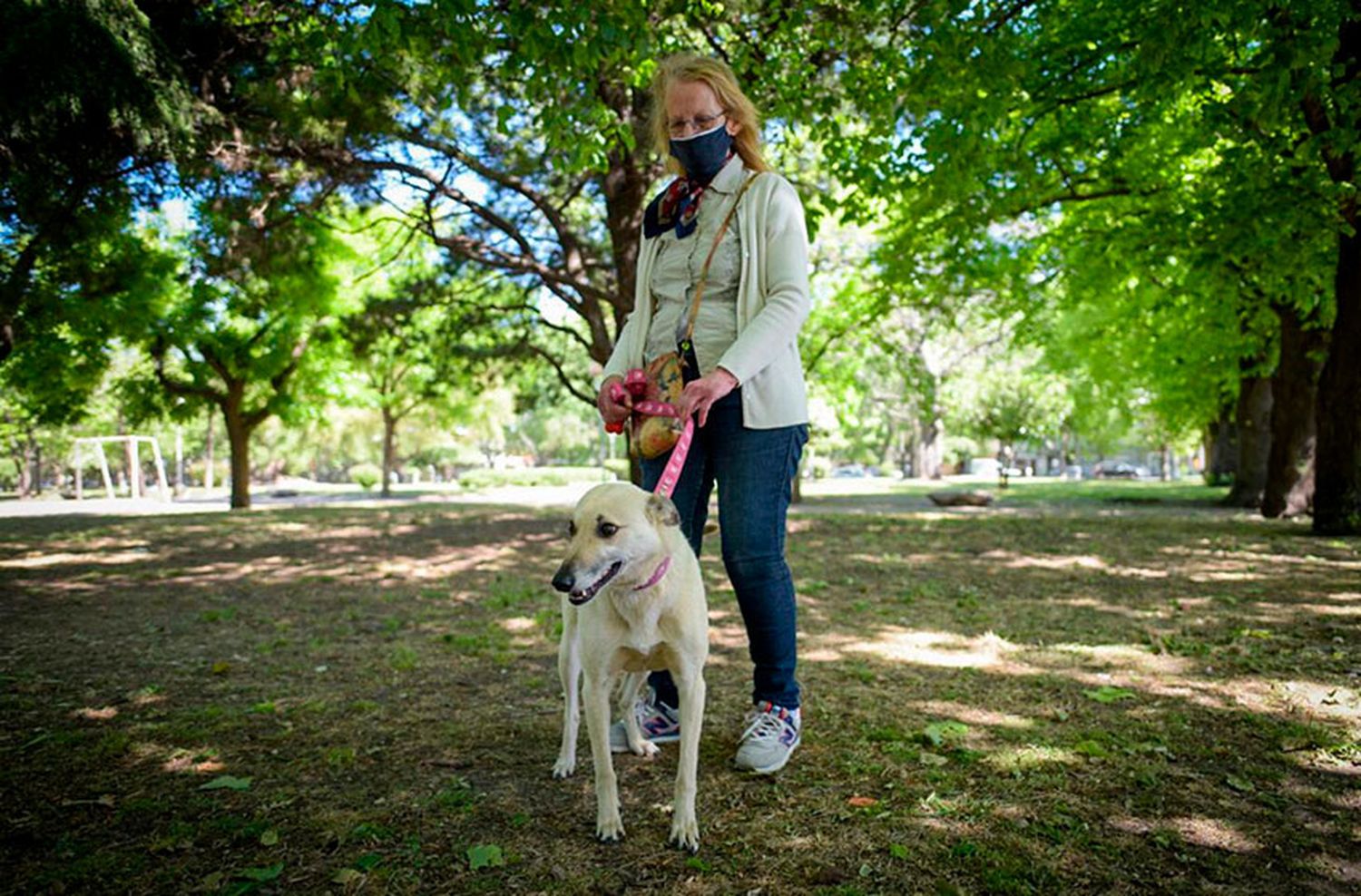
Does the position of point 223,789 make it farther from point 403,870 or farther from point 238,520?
point 238,520

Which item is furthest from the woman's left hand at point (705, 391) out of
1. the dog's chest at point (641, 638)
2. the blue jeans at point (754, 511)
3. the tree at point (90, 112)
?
the tree at point (90, 112)

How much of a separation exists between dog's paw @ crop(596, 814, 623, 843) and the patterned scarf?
204 centimetres

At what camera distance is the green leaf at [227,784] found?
9.57ft

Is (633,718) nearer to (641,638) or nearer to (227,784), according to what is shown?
(641,638)

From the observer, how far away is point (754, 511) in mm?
2982

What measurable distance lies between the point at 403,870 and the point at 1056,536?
10325 mm

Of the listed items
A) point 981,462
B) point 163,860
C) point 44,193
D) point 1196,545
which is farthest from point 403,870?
point 981,462

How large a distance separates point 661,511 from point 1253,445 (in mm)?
17869

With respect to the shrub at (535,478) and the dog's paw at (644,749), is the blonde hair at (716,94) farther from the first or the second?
the shrub at (535,478)

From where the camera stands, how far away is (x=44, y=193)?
7332 mm

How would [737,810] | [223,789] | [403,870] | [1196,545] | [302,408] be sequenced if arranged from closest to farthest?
1. [403,870]
2. [737,810]
3. [223,789]
4. [1196,545]
5. [302,408]

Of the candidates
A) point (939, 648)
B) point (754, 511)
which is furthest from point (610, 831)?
point (939, 648)

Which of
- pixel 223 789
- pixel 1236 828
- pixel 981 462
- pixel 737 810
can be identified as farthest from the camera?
pixel 981 462

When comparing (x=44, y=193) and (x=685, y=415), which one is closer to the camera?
(x=685, y=415)
